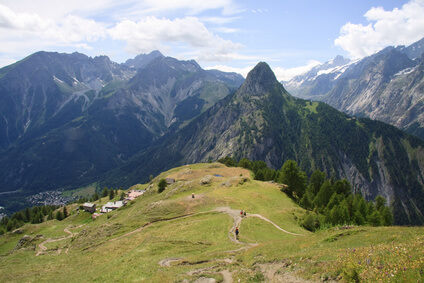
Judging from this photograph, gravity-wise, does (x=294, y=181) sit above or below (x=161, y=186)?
above

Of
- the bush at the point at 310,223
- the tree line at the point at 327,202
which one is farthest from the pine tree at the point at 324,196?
the bush at the point at 310,223

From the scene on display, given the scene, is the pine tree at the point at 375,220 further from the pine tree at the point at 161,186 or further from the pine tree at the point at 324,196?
the pine tree at the point at 161,186

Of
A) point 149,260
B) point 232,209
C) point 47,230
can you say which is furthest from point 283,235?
point 47,230

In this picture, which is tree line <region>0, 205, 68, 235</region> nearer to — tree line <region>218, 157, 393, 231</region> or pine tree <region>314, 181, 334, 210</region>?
tree line <region>218, 157, 393, 231</region>

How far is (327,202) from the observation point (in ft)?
266

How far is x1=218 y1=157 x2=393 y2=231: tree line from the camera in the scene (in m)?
56.8

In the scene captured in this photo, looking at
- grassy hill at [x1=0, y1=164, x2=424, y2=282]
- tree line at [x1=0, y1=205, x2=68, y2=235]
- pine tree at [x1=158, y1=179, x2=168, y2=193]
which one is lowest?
tree line at [x1=0, y1=205, x2=68, y2=235]

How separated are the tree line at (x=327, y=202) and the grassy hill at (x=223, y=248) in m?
4.63

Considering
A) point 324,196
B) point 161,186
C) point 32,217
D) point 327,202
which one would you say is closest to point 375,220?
point 327,202

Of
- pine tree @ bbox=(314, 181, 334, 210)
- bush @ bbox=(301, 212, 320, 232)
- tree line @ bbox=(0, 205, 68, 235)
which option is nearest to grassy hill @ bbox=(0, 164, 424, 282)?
bush @ bbox=(301, 212, 320, 232)

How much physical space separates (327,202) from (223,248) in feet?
182

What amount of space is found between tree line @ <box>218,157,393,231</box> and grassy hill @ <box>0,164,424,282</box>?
463 centimetres

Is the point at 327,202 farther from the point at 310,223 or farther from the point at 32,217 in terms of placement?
the point at 32,217

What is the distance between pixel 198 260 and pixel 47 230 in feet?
288
